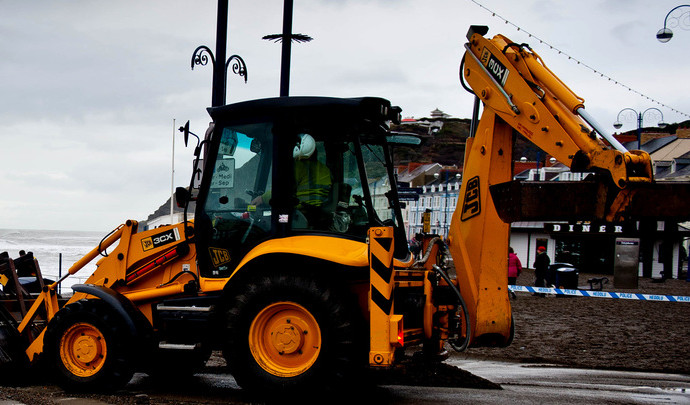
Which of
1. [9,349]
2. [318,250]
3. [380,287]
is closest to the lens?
[380,287]

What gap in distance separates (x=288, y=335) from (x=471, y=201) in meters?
2.18

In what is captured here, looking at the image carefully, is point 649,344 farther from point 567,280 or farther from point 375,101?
point 567,280

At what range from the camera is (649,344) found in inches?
539

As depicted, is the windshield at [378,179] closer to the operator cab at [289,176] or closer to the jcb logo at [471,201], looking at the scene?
the operator cab at [289,176]

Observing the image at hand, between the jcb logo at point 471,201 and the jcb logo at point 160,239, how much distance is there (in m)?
2.93

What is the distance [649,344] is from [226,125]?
9099 millimetres

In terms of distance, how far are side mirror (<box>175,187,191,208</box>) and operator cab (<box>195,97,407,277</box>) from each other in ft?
0.42

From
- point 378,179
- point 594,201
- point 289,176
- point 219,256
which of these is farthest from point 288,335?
point 594,201

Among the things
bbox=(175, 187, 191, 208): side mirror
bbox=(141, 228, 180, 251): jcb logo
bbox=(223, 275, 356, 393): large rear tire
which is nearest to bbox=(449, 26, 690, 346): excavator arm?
bbox=(223, 275, 356, 393): large rear tire

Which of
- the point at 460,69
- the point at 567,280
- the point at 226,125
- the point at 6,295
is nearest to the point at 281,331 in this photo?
the point at 226,125

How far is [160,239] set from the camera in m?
8.41

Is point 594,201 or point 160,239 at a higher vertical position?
point 594,201

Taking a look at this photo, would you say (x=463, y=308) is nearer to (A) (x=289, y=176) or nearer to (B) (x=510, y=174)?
(B) (x=510, y=174)

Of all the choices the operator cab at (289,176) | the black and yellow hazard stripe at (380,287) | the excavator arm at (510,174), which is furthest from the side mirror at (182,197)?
the excavator arm at (510,174)
